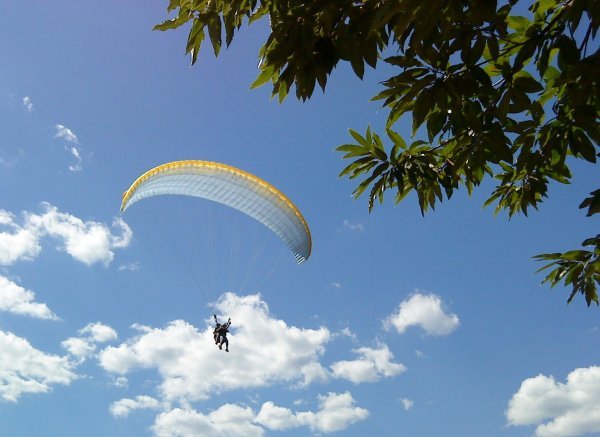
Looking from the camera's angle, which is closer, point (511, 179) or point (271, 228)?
point (511, 179)

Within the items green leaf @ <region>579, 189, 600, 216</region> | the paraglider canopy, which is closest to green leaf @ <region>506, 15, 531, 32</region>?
green leaf @ <region>579, 189, 600, 216</region>

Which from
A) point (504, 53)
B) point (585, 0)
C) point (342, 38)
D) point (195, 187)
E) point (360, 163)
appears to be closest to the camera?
point (585, 0)

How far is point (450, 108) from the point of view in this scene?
4691 mm

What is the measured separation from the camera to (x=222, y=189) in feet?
105

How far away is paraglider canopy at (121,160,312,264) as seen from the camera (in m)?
31.2

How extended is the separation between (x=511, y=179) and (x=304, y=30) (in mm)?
3479

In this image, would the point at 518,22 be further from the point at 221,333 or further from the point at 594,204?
the point at 221,333

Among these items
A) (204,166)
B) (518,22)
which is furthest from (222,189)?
(518,22)

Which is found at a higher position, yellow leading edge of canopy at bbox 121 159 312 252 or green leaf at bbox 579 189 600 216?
yellow leading edge of canopy at bbox 121 159 312 252

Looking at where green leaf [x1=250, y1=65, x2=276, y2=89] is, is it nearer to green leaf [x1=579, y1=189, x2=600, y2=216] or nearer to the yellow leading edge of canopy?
green leaf [x1=579, y1=189, x2=600, y2=216]

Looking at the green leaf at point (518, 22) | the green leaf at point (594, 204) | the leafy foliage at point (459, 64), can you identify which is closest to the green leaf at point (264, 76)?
the leafy foliage at point (459, 64)

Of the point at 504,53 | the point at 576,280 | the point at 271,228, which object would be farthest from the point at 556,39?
the point at 271,228

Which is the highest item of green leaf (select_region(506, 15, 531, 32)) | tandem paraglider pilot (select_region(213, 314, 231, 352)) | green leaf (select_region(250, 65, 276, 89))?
tandem paraglider pilot (select_region(213, 314, 231, 352))

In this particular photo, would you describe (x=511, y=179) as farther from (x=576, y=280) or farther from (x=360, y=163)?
(x=360, y=163)
